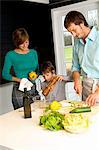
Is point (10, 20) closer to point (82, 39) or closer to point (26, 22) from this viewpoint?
point (26, 22)

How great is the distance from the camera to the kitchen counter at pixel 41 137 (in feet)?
3.57

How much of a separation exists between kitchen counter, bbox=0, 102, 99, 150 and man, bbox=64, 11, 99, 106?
426 mm

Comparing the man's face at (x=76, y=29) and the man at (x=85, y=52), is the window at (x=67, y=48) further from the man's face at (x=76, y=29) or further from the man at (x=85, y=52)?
the man's face at (x=76, y=29)

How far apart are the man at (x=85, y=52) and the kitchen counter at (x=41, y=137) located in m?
0.43

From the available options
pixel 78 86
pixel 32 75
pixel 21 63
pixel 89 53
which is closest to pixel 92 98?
pixel 78 86

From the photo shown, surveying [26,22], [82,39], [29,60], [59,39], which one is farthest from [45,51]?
[82,39]

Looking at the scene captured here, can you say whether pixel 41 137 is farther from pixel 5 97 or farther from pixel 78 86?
pixel 5 97

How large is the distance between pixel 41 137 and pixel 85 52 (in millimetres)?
874

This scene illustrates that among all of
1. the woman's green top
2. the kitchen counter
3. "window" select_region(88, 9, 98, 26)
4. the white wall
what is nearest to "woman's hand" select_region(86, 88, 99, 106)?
the kitchen counter

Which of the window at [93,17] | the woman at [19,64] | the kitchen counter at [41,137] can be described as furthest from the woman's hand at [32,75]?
the window at [93,17]

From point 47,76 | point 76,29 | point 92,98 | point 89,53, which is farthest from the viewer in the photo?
point 47,76

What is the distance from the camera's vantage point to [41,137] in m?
1.21

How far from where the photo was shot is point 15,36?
2.67 meters

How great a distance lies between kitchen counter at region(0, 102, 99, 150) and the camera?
1089 mm
